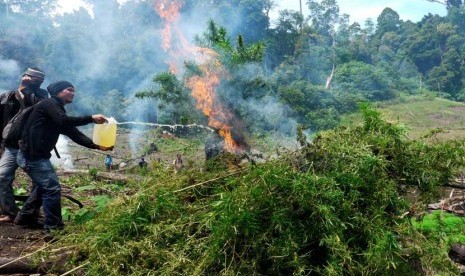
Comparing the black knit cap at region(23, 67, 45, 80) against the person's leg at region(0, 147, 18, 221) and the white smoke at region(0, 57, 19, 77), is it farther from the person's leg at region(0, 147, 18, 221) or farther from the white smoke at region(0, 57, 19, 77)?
the white smoke at region(0, 57, 19, 77)

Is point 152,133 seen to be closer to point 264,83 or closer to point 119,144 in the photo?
point 119,144

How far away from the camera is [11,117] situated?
5312mm

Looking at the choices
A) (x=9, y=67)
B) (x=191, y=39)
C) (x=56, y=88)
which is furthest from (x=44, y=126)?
(x=9, y=67)

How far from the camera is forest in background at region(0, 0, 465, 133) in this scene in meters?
33.6

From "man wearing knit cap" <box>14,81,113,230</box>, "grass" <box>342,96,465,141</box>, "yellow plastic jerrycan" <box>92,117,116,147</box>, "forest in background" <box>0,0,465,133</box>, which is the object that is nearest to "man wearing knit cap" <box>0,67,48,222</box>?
"man wearing knit cap" <box>14,81,113,230</box>

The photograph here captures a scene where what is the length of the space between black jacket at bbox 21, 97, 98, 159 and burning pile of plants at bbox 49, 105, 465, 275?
117 centimetres

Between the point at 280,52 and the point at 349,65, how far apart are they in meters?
7.54

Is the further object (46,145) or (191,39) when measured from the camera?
(191,39)

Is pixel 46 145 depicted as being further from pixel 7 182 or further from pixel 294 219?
pixel 294 219

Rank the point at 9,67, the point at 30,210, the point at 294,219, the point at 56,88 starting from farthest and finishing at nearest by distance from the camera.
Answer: the point at 9,67, the point at 30,210, the point at 56,88, the point at 294,219

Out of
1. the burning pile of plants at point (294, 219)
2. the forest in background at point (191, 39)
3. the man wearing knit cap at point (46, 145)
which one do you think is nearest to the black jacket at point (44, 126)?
the man wearing knit cap at point (46, 145)

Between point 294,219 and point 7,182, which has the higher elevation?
point 294,219

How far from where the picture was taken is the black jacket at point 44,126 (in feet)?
15.1

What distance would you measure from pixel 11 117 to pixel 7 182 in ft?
2.64
